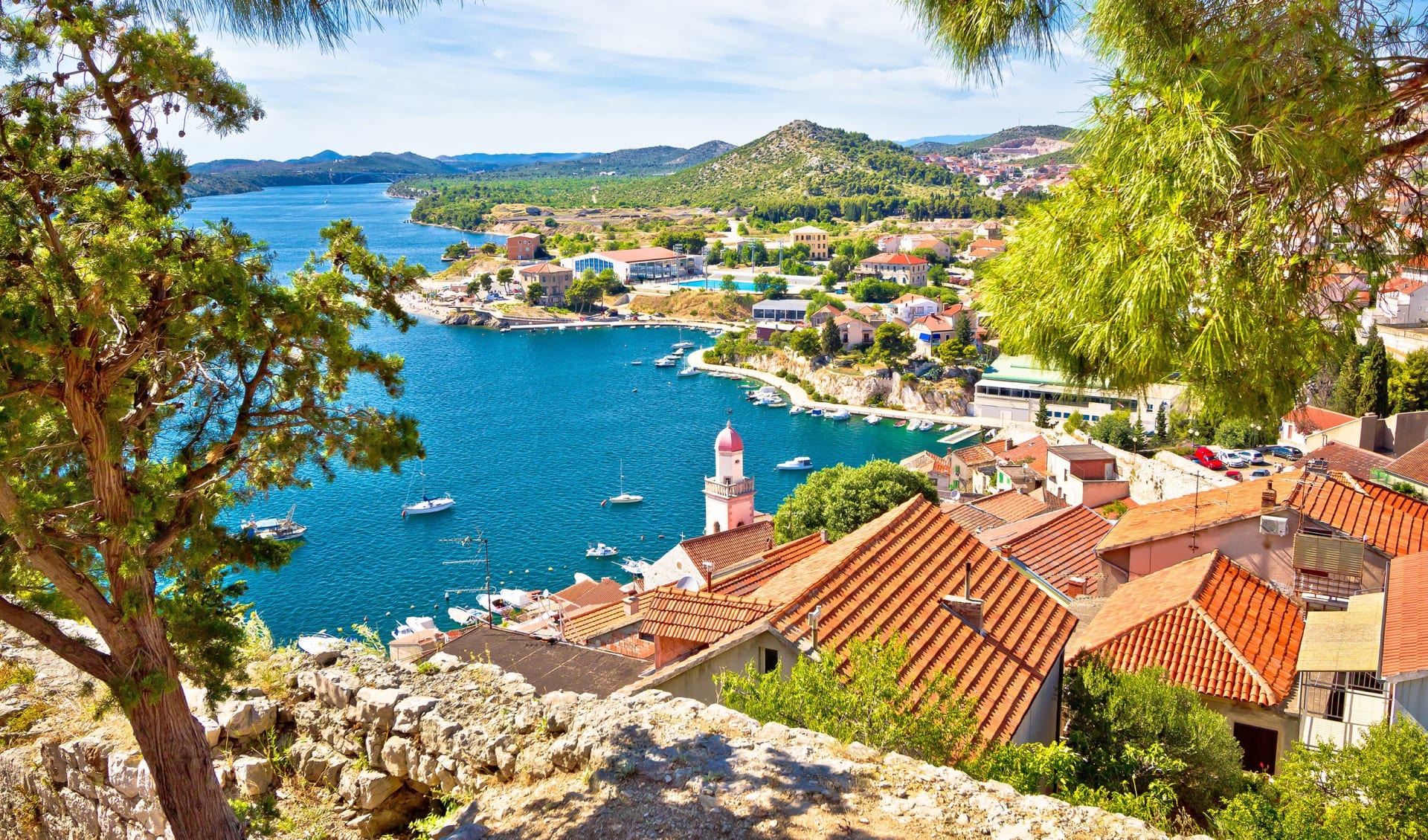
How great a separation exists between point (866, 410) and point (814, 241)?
7008cm

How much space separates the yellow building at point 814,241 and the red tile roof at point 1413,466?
331 ft

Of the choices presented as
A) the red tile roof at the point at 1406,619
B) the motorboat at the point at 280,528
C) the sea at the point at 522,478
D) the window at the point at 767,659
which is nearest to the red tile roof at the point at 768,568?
the window at the point at 767,659

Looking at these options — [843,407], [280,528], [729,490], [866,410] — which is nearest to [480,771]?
[729,490]

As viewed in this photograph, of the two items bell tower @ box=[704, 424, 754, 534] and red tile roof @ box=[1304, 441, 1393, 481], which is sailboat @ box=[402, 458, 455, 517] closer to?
bell tower @ box=[704, 424, 754, 534]

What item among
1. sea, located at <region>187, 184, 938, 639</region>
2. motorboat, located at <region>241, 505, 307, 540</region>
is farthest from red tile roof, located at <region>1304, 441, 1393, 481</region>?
motorboat, located at <region>241, 505, 307, 540</region>

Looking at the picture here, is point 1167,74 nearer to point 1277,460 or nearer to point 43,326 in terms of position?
point 43,326

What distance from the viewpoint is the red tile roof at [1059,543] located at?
50.8 ft

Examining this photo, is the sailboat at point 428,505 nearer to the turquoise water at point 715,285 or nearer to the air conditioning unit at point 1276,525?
the air conditioning unit at point 1276,525

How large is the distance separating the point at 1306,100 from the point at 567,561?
31.2 m

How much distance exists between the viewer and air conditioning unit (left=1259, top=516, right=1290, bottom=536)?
12125mm

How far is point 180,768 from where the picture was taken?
4.37 metres

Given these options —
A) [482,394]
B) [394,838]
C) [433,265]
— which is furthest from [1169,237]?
[433,265]

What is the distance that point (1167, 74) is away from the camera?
3.64 meters

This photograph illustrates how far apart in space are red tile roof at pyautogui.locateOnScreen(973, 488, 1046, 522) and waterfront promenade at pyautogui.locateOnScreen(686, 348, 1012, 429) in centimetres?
2670
